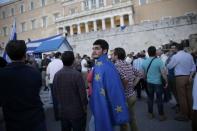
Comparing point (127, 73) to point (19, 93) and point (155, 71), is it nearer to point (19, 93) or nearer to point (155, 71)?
point (155, 71)

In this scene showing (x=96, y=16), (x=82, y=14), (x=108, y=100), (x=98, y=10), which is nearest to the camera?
(x=108, y=100)

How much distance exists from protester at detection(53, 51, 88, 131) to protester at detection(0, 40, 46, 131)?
55.4 inches

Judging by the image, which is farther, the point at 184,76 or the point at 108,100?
the point at 184,76

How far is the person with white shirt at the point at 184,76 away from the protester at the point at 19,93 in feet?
17.1

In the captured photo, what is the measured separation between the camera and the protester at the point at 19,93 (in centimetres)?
362

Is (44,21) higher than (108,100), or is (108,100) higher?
(44,21)

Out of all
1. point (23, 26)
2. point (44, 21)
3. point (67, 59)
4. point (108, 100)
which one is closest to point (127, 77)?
point (67, 59)

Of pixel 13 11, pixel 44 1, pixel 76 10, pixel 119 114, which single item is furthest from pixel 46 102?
pixel 13 11

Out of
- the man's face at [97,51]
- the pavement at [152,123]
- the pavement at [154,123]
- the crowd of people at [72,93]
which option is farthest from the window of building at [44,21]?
the man's face at [97,51]

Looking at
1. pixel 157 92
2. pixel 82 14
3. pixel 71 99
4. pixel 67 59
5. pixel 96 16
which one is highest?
pixel 82 14

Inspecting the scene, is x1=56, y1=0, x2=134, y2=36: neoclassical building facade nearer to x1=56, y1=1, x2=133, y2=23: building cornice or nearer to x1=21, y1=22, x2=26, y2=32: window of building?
x1=56, y1=1, x2=133, y2=23: building cornice

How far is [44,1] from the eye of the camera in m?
67.9

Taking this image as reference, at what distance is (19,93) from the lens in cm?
365

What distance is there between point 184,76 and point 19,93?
213 inches
